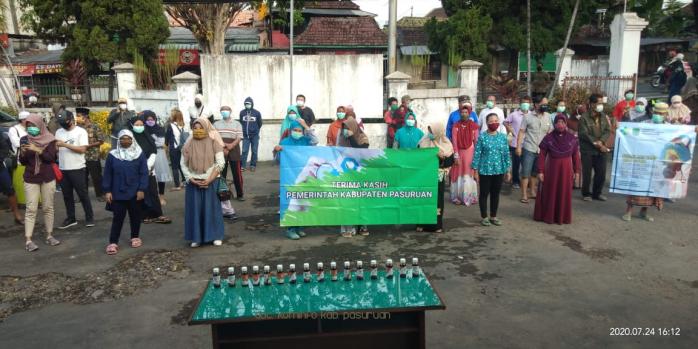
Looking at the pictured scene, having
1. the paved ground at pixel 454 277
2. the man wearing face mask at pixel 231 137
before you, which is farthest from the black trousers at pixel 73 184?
the man wearing face mask at pixel 231 137

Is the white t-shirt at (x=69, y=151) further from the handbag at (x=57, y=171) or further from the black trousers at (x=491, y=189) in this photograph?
the black trousers at (x=491, y=189)

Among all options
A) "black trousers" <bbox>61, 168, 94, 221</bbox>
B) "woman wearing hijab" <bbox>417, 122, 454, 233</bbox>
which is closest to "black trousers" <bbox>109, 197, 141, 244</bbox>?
"black trousers" <bbox>61, 168, 94, 221</bbox>

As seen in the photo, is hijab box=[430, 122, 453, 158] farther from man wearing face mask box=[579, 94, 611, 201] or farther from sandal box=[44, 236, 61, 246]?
sandal box=[44, 236, 61, 246]

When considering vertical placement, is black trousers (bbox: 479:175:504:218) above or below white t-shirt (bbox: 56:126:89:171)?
below

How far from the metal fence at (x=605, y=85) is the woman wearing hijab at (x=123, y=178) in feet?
41.0

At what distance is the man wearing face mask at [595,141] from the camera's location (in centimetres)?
927

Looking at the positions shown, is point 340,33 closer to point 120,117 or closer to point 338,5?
point 338,5

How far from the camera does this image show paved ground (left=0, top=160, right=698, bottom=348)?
4898 mm

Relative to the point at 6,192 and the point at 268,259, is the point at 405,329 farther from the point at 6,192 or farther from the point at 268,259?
the point at 6,192

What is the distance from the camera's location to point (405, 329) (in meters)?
3.67

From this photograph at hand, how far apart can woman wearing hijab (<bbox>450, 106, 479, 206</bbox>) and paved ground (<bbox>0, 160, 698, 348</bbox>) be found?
45 centimetres

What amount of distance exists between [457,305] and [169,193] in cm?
706

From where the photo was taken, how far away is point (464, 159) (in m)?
9.27

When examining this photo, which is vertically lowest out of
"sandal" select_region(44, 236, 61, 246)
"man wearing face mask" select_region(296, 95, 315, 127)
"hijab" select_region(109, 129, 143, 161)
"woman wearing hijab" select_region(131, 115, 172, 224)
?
"sandal" select_region(44, 236, 61, 246)
